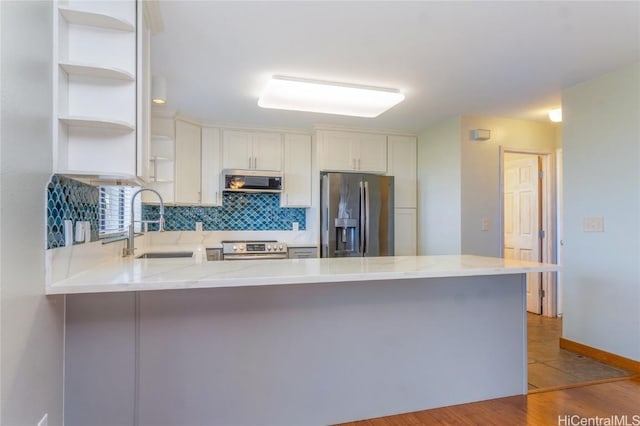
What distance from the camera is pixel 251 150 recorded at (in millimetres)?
4375

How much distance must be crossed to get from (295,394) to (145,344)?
788mm

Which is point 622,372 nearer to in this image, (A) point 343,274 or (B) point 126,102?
(A) point 343,274

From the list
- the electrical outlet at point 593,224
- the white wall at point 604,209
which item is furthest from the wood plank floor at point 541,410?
the electrical outlet at point 593,224

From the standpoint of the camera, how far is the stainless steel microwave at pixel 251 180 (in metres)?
4.11

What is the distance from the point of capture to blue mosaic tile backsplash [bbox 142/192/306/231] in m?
4.35

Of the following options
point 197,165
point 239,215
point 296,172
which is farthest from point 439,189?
point 197,165

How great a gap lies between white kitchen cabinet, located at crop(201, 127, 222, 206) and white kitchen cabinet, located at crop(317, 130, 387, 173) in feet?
3.94

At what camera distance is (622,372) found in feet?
8.77

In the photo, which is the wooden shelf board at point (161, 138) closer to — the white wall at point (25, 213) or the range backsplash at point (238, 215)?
the range backsplash at point (238, 215)

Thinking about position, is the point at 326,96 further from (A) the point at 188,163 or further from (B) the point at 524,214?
(B) the point at 524,214

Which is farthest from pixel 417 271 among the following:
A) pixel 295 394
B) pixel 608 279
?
pixel 608 279

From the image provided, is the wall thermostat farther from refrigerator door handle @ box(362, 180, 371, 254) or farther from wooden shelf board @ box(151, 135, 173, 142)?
wooden shelf board @ box(151, 135, 173, 142)

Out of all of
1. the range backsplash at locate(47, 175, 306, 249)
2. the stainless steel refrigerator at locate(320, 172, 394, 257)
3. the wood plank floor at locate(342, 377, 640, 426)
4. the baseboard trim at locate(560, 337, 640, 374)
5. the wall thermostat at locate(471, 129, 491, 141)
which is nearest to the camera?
the wood plank floor at locate(342, 377, 640, 426)

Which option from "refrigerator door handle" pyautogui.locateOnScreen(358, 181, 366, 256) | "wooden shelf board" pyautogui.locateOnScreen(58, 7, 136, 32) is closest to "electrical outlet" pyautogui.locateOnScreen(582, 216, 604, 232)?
"refrigerator door handle" pyautogui.locateOnScreen(358, 181, 366, 256)
